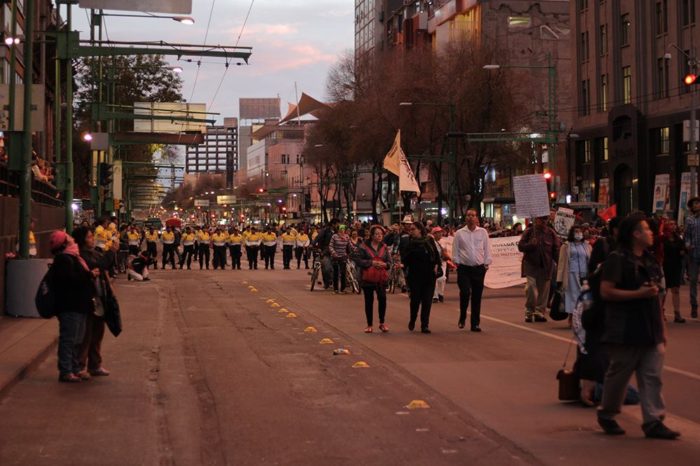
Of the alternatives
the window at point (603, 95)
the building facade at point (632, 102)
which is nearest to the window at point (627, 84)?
the building facade at point (632, 102)

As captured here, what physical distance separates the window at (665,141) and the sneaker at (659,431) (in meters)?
46.9

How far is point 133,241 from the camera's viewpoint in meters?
37.7

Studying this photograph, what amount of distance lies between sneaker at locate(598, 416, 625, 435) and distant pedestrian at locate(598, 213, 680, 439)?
0.52 ft

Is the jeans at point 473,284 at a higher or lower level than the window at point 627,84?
lower

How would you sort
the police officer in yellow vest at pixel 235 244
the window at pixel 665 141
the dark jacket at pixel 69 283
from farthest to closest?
the window at pixel 665 141, the police officer in yellow vest at pixel 235 244, the dark jacket at pixel 69 283

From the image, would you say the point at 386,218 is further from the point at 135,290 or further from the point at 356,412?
the point at 356,412

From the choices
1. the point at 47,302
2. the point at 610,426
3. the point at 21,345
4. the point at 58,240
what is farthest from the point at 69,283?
the point at 610,426

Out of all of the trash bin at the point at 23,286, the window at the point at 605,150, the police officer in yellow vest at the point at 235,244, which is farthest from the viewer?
the window at the point at 605,150

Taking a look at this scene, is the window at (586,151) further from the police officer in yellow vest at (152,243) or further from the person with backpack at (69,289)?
the person with backpack at (69,289)

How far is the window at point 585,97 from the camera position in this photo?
198ft

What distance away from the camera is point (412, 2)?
102625 mm

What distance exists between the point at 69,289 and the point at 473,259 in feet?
22.9

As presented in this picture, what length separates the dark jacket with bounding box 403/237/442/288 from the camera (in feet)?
50.5

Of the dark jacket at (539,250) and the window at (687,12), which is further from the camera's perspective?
the window at (687,12)
